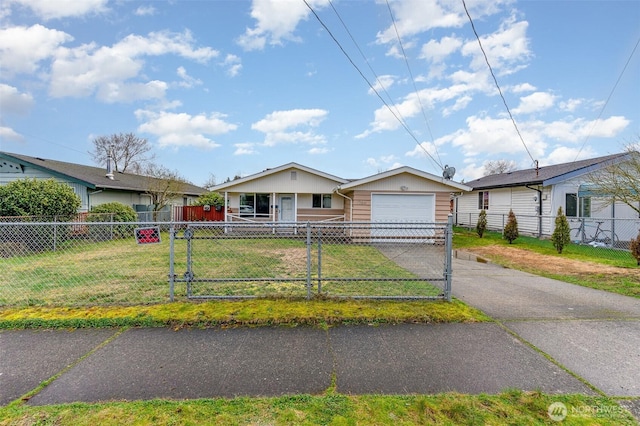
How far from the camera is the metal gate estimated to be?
4.55 meters

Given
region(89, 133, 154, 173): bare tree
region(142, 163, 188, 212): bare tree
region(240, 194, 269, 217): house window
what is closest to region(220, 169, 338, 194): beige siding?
region(240, 194, 269, 217): house window

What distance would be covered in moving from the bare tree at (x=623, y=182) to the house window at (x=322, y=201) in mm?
11537

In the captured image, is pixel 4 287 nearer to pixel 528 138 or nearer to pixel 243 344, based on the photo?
pixel 243 344

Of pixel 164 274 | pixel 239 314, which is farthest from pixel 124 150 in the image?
pixel 239 314

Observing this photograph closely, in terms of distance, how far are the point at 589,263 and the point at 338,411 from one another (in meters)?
9.89

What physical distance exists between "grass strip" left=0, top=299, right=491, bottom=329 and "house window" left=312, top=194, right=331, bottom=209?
42.0ft

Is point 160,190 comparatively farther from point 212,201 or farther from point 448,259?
point 448,259

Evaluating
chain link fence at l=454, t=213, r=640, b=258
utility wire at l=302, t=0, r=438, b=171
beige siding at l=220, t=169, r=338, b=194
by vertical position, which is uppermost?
utility wire at l=302, t=0, r=438, b=171

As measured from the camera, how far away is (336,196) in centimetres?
1703

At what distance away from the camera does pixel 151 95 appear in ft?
50.7

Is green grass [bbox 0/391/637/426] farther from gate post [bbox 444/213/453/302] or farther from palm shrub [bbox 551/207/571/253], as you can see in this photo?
palm shrub [bbox 551/207/571/253]

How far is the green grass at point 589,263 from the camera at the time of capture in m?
6.11

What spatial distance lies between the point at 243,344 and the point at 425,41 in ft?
36.1

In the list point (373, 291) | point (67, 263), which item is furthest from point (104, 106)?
point (373, 291)
